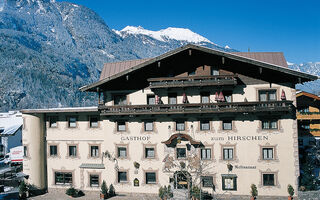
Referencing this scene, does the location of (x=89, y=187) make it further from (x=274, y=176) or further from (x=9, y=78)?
(x=9, y=78)

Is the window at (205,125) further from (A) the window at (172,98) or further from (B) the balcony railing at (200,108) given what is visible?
(A) the window at (172,98)

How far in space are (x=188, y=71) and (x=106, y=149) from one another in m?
12.1

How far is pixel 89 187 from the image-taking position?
96.6 ft

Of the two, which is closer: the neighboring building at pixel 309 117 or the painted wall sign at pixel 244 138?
the painted wall sign at pixel 244 138

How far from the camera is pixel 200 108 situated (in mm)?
25406

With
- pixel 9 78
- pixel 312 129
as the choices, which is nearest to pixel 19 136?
pixel 312 129

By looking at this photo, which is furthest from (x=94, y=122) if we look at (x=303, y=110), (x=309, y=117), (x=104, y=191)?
(x=303, y=110)

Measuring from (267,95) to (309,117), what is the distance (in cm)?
1731

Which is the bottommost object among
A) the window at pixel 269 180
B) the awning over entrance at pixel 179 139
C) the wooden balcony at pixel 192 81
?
the window at pixel 269 180

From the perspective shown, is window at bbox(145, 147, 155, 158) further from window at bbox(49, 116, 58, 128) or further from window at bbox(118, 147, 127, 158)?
window at bbox(49, 116, 58, 128)

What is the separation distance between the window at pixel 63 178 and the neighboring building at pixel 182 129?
0.11m

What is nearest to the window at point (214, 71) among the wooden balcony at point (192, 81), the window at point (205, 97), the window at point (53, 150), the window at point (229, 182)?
the wooden balcony at point (192, 81)

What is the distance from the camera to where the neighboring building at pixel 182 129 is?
999 inches

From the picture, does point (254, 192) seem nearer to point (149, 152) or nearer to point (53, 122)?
point (149, 152)
